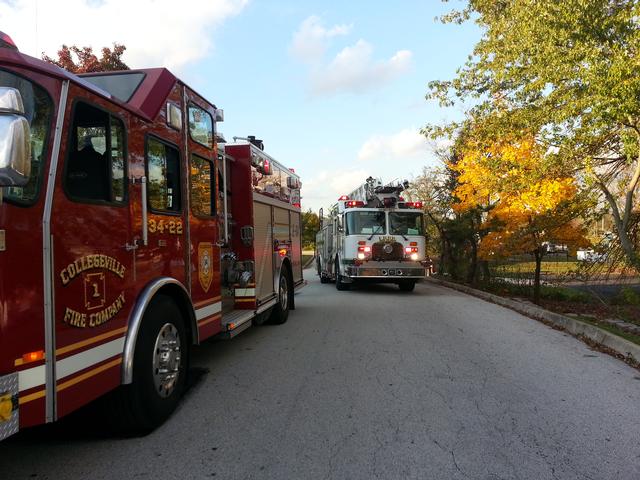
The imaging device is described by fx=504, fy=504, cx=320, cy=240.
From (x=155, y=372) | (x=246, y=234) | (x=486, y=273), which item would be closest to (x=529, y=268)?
(x=486, y=273)

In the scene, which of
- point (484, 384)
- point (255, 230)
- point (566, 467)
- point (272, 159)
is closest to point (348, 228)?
point (272, 159)

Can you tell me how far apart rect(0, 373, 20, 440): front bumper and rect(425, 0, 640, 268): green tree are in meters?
7.50

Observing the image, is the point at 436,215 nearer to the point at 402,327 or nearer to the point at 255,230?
the point at 402,327

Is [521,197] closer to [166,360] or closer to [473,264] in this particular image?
[473,264]

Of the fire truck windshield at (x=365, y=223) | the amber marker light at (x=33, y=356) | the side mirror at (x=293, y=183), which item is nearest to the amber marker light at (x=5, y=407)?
the amber marker light at (x=33, y=356)

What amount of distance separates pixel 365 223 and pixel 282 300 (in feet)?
18.6

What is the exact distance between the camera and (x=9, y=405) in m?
2.60

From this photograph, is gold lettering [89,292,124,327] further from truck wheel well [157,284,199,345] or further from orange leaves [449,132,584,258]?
orange leaves [449,132,584,258]

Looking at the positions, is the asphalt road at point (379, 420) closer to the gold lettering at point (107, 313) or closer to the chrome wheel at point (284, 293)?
the gold lettering at point (107, 313)

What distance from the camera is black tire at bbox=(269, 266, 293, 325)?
8.96 metres

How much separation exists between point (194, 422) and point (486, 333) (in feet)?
17.7

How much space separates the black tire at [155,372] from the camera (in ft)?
12.5

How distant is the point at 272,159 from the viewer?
8695mm

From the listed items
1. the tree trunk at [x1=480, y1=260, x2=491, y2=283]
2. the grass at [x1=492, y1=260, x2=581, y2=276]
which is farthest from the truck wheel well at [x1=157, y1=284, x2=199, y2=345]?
the tree trunk at [x1=480, y1=260, x2=491, y2=283]
